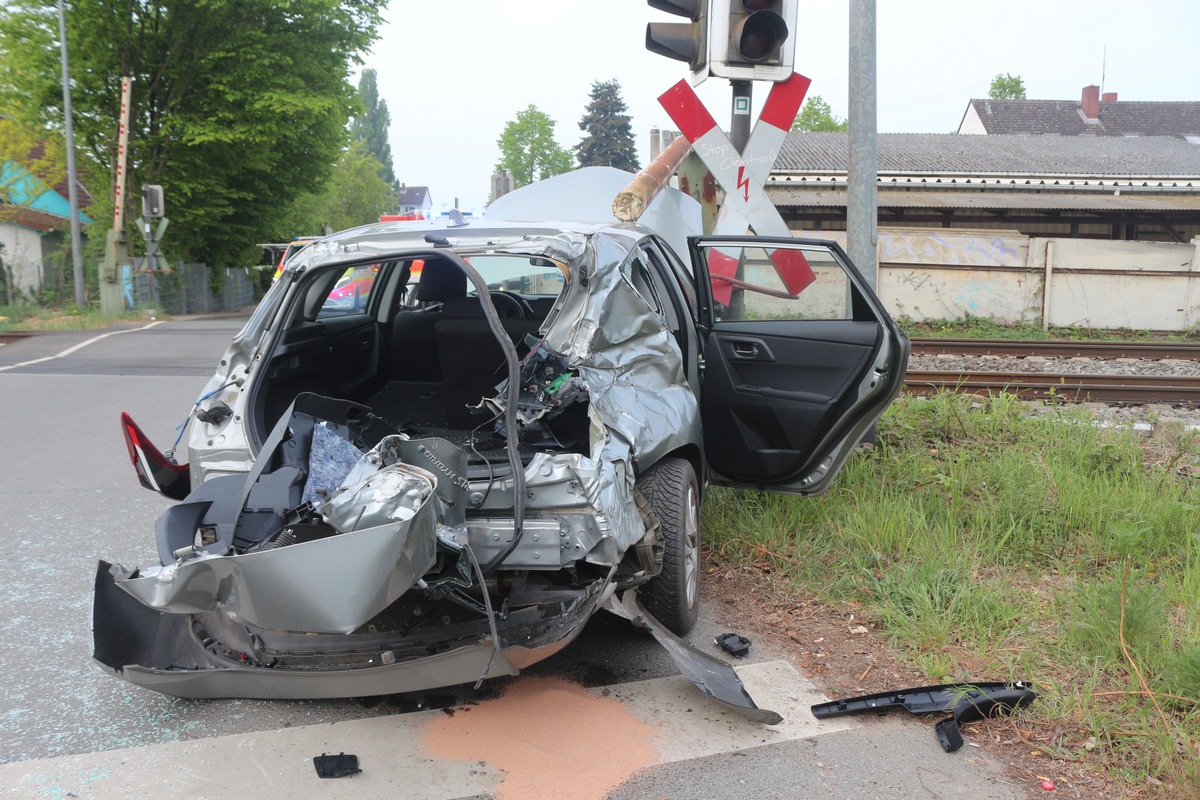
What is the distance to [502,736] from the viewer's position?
11.3ft

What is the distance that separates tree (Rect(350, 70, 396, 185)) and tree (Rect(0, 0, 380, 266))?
79.7 m

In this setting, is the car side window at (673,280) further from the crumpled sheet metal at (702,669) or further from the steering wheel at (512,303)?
the crumpled sheet metal at (702,669)

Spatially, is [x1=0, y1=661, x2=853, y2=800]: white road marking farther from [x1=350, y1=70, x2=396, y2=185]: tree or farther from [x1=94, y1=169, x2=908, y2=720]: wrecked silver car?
[x1=350, y1=70, x2=396, y2=185]: tree

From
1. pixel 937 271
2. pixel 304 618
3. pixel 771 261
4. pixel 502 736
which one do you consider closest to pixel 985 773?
pixel 502 736

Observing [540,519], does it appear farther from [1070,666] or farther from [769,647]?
[1070,666]

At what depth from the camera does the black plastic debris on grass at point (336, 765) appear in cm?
317

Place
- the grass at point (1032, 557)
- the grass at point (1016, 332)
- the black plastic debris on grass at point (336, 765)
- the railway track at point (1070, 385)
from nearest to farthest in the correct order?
the black plastic debris on grass at point (336, 765) → the grass at point (1032, 557) → the railway track at point (1070, 385) → the grass at point (1016, 332)

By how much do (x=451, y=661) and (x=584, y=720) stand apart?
65 centimetres

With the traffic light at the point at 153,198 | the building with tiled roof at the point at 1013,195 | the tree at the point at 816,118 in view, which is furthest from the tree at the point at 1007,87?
the traffic light at the point at 153,198

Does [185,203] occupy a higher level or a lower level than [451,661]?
higher

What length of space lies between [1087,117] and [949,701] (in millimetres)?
56387

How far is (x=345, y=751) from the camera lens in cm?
336

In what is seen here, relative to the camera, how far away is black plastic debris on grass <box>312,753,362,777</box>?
3.17 meters

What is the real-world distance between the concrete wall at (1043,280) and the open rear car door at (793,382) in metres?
11.9
